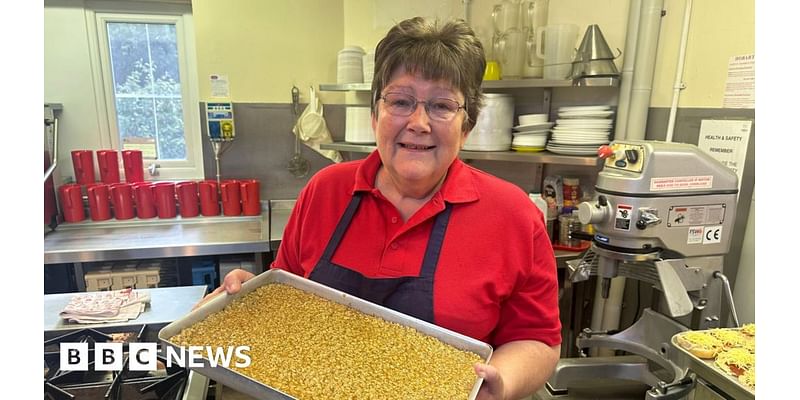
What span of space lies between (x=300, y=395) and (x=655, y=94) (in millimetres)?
2113

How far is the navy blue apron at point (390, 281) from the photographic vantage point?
3.59 feet

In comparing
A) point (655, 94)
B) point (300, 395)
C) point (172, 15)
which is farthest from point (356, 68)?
point (300, 395)

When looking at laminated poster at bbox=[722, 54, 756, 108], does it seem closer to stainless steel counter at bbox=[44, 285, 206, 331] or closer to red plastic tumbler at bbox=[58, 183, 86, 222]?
stainless steel counter at bbox=[44, 285, 206, 331]

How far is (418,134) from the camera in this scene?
109 cm

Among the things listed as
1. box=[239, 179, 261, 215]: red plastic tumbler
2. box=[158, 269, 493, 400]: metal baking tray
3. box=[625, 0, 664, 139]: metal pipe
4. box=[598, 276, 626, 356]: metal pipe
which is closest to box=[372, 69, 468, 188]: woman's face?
box=[158, 269, 493, 400]: metal baking tray

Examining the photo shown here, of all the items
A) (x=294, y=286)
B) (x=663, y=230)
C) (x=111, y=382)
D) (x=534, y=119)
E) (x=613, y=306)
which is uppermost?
(x=534, y=119)

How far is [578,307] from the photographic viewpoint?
7.91ft

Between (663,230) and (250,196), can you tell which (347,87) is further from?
(663,230)

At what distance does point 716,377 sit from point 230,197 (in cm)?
276

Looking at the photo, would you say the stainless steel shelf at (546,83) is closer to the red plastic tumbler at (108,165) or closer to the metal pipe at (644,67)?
the metal pipe at (644,67)

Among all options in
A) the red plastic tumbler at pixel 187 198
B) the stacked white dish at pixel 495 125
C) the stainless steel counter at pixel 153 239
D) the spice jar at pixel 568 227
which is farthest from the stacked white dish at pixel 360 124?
the spice jar at pixel 568 227

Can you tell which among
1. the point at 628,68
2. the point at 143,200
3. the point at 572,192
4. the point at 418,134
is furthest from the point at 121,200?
the point at 628,68

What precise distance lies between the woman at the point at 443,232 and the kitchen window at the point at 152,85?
7.84 feet
